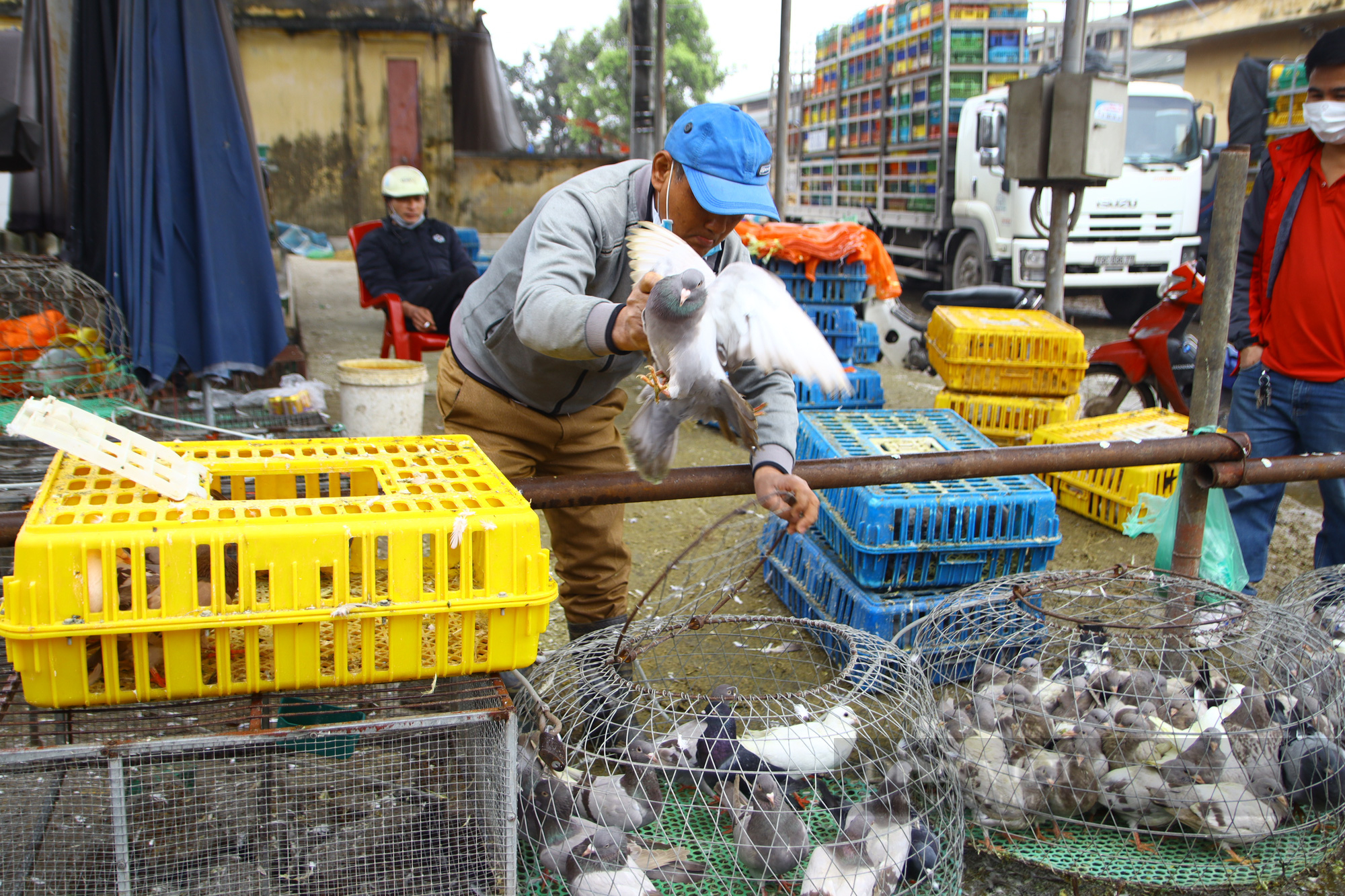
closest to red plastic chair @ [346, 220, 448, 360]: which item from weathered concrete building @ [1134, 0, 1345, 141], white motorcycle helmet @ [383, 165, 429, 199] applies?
white motorcycle helmet @ [383, 165, 429, 199]

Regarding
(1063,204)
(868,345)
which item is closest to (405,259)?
(868,345)

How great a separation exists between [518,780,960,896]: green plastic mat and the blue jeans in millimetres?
1902

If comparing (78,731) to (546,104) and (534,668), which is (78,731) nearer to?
(534,668)

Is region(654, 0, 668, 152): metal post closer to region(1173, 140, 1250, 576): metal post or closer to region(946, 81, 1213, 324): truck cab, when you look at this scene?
region(946, 81, 1213, 324): truck cab

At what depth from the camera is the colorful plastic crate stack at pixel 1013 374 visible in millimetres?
5145

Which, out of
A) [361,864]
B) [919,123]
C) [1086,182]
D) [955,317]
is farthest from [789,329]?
[919,123]

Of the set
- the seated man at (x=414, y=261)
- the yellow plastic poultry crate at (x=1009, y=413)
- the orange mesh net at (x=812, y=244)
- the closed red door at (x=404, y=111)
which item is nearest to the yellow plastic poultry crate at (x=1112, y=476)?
the yellow plastic poultry crate at (x=1009, y=413)

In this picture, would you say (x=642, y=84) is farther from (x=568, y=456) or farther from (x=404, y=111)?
(x=568, y=456)

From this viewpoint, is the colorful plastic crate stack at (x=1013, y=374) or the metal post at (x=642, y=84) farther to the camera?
the metal post at (x=642, y=84)

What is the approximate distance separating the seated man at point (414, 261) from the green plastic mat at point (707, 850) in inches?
161

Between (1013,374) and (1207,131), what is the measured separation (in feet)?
20.2

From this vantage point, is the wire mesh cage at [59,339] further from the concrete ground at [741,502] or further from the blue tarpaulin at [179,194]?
the concrete ground at [741,502]

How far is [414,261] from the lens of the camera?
582 centimetres

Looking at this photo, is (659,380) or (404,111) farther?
(404,111)
